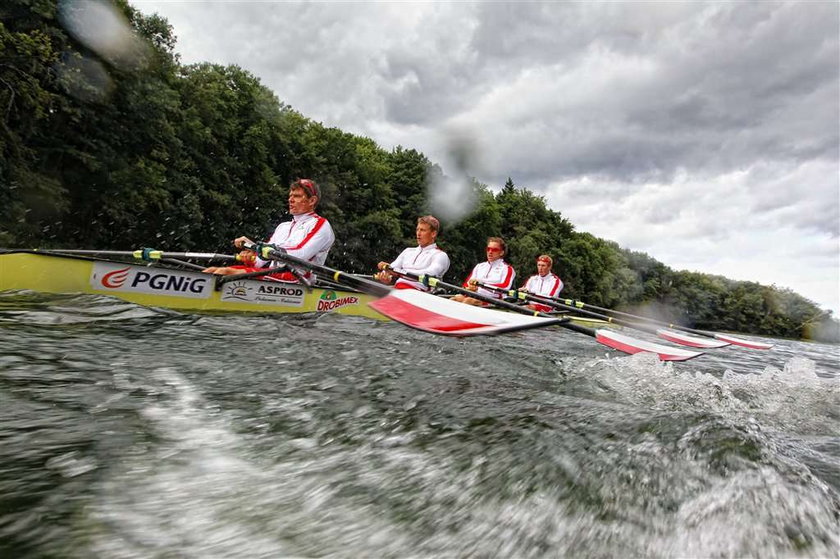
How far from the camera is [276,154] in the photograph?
28.5 m

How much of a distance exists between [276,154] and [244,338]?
84.4ft

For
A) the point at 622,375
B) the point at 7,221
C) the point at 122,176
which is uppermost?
the point at 122,176

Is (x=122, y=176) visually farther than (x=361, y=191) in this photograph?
No

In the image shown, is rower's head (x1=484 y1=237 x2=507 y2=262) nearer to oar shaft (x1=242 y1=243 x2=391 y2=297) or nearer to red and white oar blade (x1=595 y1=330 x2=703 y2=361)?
oar shaft (x1=242 y1=243 x2=391 y2=297)

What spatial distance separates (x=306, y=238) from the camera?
7199 millimetres

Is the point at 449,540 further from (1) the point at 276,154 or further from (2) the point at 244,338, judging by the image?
(1) the point at 276,154

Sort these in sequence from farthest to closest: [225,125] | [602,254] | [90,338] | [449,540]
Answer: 1. [602,254]
2. [225,125]
3. [90,338]
4. [449,540]

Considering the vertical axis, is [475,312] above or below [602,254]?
below

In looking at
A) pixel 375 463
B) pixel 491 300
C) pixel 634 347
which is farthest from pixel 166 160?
pixel 375 463

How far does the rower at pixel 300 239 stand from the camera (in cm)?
681

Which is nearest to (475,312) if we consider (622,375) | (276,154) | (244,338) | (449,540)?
(622,375)

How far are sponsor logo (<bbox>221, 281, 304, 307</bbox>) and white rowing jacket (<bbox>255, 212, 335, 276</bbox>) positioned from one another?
0.38m

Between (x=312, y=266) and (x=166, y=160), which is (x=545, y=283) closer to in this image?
(x=312, y=266)

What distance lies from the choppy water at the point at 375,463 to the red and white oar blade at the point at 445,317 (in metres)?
0.38
